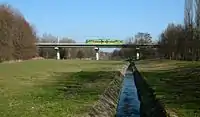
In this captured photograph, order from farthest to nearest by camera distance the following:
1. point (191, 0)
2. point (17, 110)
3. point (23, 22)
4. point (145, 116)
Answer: point (23, 22)
point (191, 0)
point (145, 116)
point (17, 110)

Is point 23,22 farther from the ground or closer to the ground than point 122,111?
farther from the ground

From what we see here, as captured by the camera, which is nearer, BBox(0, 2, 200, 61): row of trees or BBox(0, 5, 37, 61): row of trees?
BBox(0, 2, 200, 61): row of trees

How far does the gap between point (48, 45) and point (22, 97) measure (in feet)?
557

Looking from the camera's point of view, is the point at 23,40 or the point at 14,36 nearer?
the point at 14,36

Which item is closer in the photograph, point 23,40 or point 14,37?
point 14,37

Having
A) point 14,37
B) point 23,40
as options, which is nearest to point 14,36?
point 14,37

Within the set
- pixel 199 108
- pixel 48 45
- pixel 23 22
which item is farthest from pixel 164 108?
pixel 48 45

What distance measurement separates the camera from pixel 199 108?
2420 centimetres

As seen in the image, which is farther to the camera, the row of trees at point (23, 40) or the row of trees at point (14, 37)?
the row of trees at point (14, 37)

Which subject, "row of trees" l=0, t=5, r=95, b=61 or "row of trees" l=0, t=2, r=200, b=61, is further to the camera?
"row of trees" l=0, t=5, r=95, b=61

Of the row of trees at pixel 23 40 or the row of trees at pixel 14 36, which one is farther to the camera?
the row of trees at pixel 14 36

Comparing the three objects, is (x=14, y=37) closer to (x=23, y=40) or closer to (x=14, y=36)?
(x=14, y=36)

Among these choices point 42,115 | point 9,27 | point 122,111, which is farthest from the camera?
point 9,27

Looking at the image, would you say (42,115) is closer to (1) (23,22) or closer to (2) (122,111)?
(2) (122,111)
